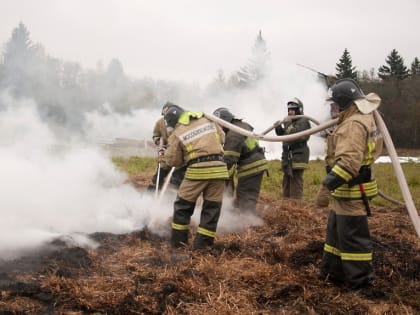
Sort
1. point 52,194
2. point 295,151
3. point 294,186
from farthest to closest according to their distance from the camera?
point 294,186 < point 295,151 < point 52,194

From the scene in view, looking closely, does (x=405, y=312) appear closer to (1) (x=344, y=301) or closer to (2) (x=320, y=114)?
(1) (x=344, y=301)

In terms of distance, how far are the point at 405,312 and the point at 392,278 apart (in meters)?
0.94

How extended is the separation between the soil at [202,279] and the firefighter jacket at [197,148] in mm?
972

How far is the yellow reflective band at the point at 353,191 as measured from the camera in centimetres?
454

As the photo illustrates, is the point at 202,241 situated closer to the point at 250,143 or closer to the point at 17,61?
the point at 250,143

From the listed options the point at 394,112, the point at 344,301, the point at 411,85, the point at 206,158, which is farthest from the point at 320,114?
the point at 344,301

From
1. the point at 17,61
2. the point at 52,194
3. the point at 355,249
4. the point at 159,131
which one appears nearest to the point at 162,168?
the point at 159,131

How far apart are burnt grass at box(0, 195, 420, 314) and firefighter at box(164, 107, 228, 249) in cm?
27

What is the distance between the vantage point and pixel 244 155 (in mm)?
7754

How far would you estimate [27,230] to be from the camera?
18.8ft

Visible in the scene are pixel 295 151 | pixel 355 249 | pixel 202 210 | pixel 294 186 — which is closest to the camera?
pixel 355 249

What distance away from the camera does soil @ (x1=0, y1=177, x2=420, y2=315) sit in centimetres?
401

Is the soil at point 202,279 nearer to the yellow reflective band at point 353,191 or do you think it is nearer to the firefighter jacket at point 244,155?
the yellow reflective band at point 353,191

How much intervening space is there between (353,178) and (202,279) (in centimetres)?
177
